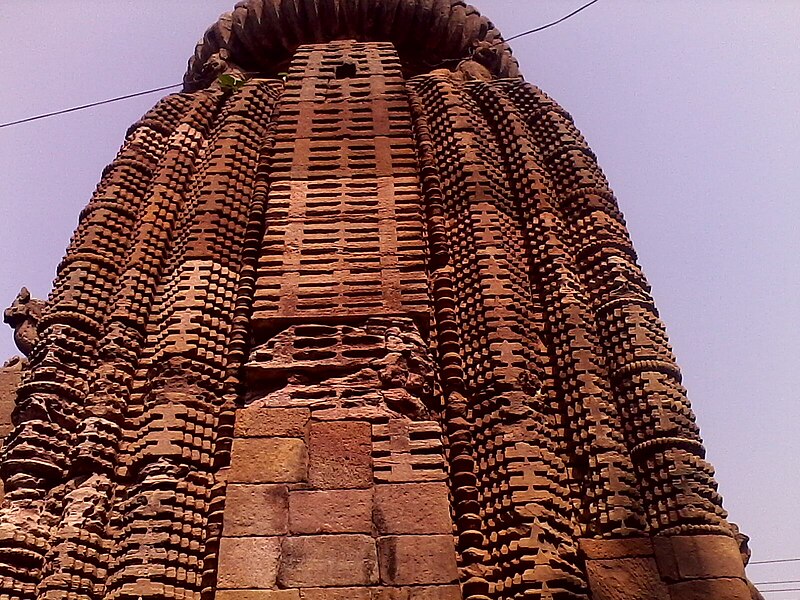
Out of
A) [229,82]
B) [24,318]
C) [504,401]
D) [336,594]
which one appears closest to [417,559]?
[336,594]

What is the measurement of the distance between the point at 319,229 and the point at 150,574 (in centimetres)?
239

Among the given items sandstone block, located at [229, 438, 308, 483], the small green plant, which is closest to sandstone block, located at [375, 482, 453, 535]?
sandstone block, located at [229, 438, 308, 483]

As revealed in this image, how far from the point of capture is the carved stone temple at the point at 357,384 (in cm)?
389

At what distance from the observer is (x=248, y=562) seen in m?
3.74

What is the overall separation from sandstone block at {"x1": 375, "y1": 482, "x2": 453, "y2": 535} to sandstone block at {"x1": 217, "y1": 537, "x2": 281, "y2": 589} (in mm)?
498

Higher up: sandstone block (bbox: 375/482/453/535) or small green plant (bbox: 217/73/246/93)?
small green plant (bbox: 217/73/246/93)

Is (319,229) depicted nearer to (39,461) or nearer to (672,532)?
(39,461)

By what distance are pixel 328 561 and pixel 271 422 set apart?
0.83 meters

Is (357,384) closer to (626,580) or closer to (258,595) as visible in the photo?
(258,595)

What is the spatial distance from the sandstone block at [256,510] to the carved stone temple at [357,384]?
1 centimetres

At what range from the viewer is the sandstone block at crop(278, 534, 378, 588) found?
3660 millimetres

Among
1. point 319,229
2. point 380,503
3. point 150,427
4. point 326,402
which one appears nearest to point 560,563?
point 380,503

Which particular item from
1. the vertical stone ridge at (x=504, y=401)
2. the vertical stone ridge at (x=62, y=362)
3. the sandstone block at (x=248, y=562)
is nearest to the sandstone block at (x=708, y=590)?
the vertical stone ridge at (x=504, y=401)

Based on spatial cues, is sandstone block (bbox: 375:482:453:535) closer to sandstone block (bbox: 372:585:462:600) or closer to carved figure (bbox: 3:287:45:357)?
sandstone block (bbox: 372:585:462:600)
